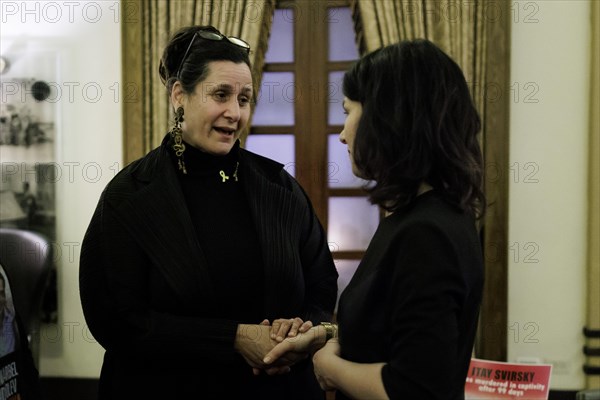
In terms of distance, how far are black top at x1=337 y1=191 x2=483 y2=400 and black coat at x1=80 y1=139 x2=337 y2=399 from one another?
0.68 meters

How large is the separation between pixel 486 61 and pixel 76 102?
2358mm

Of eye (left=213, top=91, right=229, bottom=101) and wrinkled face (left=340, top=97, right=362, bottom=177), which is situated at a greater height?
eye (left=213, top=91, right=229, bottom=101)

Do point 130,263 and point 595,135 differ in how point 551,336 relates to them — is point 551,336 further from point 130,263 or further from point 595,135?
point 130,263

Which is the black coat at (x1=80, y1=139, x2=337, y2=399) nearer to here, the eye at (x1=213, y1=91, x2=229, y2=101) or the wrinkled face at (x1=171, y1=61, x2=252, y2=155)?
the wrinkled face at (x1=171, y1=61, x2=252, y2=155)

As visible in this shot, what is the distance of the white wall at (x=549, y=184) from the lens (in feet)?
11.2

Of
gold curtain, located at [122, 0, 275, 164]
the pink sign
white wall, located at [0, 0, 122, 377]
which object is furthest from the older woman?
white wall, located at [0, 0, 122, 377]

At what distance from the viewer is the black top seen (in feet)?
3.49

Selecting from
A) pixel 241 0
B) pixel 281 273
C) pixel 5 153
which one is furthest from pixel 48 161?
pixel 281 273

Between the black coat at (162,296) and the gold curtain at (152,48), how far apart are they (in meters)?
1.69

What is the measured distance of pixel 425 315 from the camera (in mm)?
1060

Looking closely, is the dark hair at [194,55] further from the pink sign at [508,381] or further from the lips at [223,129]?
the pink sign at [508,381]

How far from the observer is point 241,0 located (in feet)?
11.5

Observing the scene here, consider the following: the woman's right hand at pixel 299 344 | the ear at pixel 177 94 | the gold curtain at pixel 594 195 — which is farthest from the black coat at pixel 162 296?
the gold curtain at pixel 594 195

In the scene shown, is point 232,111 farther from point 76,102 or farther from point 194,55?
point 76,102
